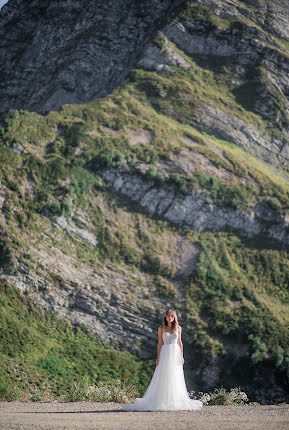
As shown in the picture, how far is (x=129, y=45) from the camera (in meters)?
63.9

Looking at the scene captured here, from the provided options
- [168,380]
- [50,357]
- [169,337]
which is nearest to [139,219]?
[50,357]

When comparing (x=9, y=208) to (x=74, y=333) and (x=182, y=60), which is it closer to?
(x=74, y=333)

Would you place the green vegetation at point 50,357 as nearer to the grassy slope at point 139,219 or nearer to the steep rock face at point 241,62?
the grassy slope at point 139,219

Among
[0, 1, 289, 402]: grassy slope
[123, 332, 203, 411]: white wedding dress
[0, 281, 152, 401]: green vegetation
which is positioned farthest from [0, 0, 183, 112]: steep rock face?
[123, 332, 203, 411]: white wedding dress

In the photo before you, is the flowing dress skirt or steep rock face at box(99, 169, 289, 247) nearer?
the flowing dress skirt

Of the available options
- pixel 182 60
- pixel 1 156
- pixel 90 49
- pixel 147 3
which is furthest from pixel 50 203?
pixel 147 3

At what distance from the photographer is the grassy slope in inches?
1144

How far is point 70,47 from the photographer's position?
64.8 meters

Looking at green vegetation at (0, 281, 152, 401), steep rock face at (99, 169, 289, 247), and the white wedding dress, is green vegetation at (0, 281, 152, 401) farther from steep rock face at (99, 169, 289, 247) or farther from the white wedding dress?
steep rock face at (99, 169, 289, 247)

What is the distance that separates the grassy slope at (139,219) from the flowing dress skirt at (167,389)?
12.4 metres

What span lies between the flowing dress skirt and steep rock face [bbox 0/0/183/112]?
167 ft

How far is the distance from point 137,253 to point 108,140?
39.6ft

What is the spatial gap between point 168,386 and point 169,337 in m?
1.22

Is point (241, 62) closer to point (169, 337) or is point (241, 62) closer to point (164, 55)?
point (164, 55)
